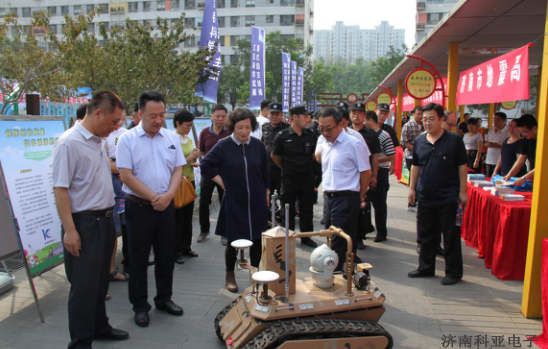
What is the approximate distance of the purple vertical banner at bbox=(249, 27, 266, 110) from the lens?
38.0 feet

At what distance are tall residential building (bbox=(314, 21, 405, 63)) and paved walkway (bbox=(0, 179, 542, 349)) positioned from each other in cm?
19488

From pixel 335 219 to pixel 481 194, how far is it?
2436mm

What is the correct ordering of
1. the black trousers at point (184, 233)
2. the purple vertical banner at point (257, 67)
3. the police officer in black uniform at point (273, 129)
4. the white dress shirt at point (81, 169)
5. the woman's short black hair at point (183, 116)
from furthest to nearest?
1. the purple vertical banner at point (257, 67)
2. the police officer in black uniform at point (273, 129)
3. the black trousers at point (184, 233)
4. the woman's short black hair at point (183, 116)
5. the white dress shirt at point (81, 169)

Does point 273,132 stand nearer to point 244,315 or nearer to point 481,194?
point 481,194

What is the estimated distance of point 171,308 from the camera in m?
3.76

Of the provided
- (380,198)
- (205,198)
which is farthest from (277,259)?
(380,198)

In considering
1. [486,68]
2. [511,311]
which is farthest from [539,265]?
[486,68]

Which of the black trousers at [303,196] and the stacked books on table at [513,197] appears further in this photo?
the black trousers at [303,196]

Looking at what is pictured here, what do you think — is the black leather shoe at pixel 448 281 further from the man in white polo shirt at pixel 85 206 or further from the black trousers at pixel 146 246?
the man in white polo shirt at pixel 85 206

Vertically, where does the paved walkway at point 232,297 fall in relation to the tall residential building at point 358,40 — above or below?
below

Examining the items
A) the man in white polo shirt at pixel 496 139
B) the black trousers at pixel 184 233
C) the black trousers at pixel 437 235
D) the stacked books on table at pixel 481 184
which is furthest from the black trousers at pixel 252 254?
the man in white polo shirt at pixel 496 139

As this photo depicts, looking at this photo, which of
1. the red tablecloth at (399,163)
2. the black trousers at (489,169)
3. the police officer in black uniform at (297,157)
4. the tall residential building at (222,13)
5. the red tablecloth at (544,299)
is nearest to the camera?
the red tablecloth at (544,299)

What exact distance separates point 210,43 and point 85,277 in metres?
9.06

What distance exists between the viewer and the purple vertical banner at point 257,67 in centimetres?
1158
